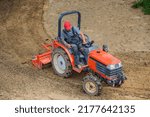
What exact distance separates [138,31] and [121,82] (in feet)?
15.8

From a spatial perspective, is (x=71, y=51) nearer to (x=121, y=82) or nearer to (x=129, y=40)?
(x=121, y=82)

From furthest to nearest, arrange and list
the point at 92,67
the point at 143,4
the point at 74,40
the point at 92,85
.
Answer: the point at 143,4 → the point at 74,40 → the point at 92,67 → the point at 92,85

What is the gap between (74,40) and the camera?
1347cm

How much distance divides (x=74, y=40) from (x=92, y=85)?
5.42 feet

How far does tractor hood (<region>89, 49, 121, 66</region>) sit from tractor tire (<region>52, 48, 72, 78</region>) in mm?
890

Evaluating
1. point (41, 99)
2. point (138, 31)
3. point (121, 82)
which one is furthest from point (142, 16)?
point (41, 99)

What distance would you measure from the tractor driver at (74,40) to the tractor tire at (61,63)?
0.89 ft

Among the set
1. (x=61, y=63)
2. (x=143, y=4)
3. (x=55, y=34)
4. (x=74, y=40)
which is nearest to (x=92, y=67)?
(x=74, y=40)

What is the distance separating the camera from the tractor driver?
13258mm

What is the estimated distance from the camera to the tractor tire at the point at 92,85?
490 inches

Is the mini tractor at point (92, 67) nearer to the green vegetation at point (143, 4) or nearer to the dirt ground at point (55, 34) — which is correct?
the dirt ground at point (55, 34)

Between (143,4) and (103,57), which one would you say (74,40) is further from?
(143,4)

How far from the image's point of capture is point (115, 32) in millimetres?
17109

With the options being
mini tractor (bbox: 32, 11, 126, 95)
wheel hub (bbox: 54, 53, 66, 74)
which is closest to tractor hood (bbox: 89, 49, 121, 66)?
mini tractor (bbox: 32, 11, 126, 95)
